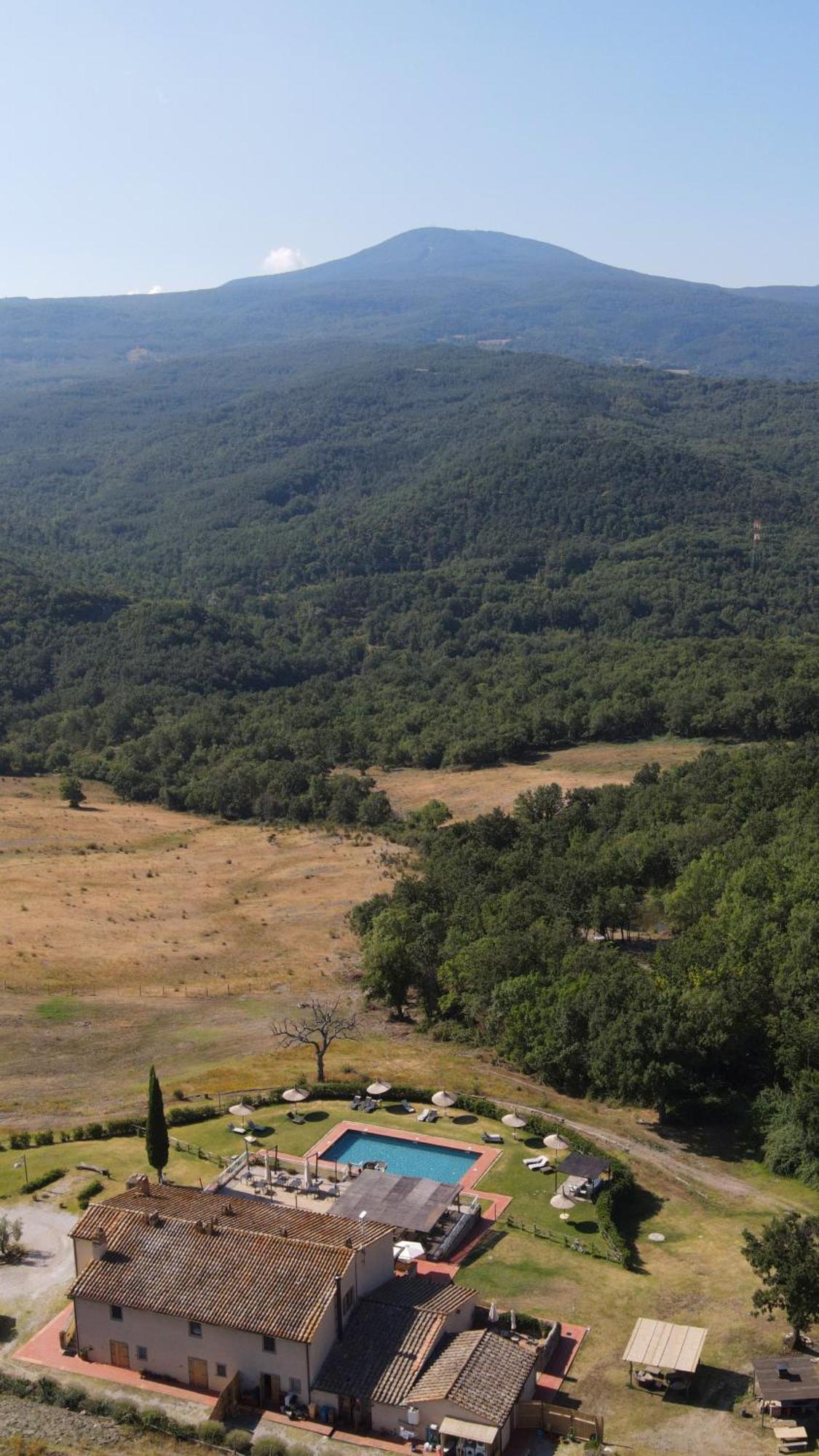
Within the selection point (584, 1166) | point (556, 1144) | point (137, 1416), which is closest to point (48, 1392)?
point (137, 1416)

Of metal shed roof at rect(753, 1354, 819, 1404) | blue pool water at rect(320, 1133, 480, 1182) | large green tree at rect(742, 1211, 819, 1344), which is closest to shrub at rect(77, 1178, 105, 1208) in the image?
blue pool water at rect(320, 1133, 480, 1182)

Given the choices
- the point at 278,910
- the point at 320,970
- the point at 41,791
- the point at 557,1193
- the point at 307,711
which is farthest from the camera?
the point at 307,711

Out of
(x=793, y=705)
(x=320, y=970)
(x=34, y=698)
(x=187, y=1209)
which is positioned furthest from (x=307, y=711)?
(x=187, y=1209)

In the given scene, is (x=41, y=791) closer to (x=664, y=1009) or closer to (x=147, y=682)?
(x=147, y=682)

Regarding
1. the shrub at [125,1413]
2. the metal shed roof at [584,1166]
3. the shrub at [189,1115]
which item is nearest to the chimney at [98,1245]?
the shrub at [125,1413]

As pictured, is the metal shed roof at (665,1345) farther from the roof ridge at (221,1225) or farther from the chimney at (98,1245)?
the chimney at (98,1245)

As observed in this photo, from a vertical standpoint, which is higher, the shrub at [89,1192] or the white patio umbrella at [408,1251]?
the white patio umbrella at [408,1251]

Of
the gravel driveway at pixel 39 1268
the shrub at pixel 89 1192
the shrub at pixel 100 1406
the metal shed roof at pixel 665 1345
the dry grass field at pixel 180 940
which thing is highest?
the metal shed roof at pixel 665 1345
